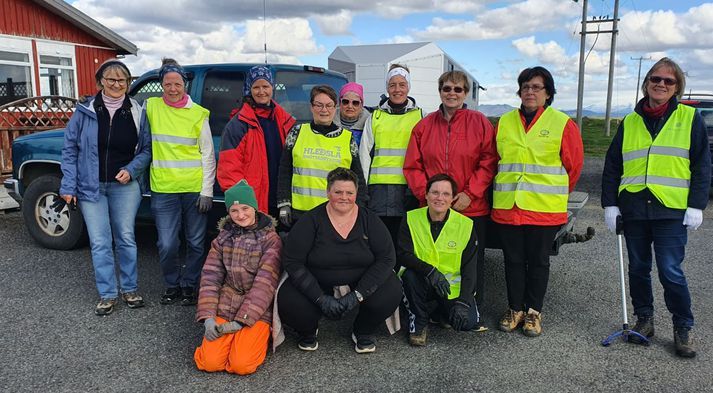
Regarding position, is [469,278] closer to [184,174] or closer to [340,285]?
[340,285]

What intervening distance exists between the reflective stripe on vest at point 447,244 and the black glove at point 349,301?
0.59m

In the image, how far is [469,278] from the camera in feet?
12.4

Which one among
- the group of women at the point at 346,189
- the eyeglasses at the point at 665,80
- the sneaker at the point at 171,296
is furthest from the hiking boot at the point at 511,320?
the sneaker at the point at 171,296

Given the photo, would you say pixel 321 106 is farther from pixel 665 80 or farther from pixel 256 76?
pixel 665 80

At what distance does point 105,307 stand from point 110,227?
A: 0.62 meters

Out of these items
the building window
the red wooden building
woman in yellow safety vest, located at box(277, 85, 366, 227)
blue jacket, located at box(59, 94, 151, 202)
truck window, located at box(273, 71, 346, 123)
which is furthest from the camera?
the red wooden building

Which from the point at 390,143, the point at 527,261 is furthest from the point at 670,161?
the point at 390,143

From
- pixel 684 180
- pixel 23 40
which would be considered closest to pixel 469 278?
pixel 684 180

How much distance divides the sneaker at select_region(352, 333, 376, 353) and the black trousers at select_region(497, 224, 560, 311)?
1077 millimetres

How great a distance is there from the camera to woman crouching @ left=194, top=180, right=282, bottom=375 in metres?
3.31

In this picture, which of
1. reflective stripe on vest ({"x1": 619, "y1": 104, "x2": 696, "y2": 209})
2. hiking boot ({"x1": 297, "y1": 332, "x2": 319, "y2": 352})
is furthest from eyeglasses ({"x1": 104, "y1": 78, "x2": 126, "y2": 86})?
reflective stripe on vest ({"x1": 619, "y1": 104, "x2": 696, "y2": 209})

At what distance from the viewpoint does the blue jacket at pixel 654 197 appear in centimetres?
345

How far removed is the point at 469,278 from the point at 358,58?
77.1 ft

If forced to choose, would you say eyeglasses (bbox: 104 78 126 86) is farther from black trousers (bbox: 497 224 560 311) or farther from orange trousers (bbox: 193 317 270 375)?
black trousers (bbox: 497 224 560 311)
